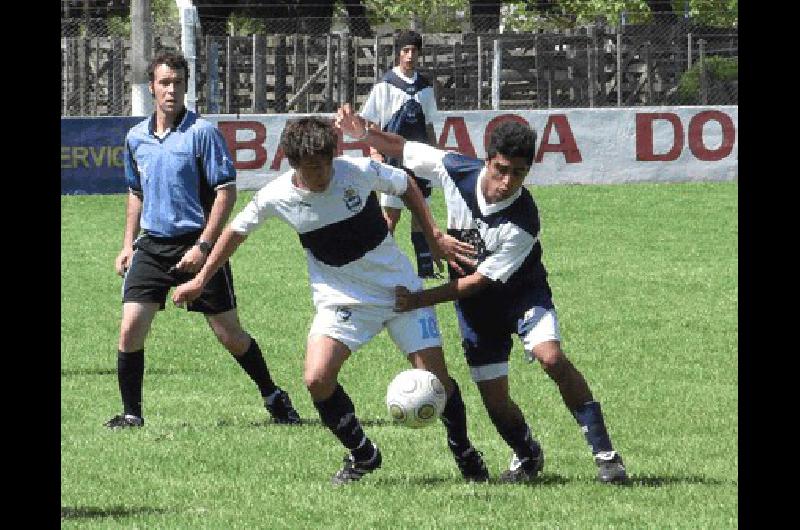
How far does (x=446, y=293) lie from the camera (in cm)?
810

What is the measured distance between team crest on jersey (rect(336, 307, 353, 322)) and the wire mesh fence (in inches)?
734

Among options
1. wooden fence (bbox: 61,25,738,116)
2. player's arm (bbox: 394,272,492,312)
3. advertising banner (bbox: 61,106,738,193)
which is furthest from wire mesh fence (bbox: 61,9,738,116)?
player's arm (bbox: 394,272,492,312)

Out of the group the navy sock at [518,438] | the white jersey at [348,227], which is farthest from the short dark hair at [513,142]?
the navy sock at [518,438]

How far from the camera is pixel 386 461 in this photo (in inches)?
352

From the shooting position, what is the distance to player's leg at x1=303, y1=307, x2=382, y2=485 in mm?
8258

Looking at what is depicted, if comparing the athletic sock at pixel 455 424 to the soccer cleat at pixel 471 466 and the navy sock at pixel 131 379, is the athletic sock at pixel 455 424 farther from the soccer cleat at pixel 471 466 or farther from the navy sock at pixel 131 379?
the navy sock at pixel 131 379

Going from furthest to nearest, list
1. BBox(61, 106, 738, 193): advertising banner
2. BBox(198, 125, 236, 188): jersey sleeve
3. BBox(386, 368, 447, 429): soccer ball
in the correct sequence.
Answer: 1. BBox(61, 106, 738, 193): advertising banner
2. BBox(198, 125, 236, 188): jersey sleeve
3. BBox(386, 368, 447, 429): soccer ball

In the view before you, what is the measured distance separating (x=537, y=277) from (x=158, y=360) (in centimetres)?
499

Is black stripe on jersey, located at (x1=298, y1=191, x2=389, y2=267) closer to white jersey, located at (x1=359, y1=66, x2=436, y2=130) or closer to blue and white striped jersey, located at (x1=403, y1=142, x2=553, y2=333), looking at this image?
blue and white striped jersey, located at (x1=403, y1=142, x2=553, y2=333)

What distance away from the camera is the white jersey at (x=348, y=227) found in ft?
26.9

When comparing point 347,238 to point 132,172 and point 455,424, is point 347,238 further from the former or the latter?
point 132,172

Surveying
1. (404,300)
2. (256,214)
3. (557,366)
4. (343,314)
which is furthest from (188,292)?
(557,366)

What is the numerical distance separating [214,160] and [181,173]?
21 cm
